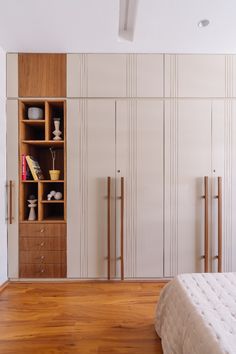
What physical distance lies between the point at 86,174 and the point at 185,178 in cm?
107

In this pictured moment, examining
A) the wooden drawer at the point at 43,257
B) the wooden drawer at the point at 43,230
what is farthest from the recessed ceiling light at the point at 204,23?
the wooden drawer at the point at 43,257

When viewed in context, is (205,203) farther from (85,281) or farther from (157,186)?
(85,281)

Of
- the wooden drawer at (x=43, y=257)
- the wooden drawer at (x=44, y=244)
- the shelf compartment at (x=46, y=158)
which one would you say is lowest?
the wooden drawer at (x=43, y=257)

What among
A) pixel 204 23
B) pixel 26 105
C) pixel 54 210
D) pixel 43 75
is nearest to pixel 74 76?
pixel 43 75

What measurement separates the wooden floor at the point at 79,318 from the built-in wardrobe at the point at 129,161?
7.4 inches

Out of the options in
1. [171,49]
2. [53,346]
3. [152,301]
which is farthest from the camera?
[171,49]

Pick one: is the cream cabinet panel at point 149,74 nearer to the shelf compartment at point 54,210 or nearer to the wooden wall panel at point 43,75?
the wooden wall panel at point 43,75

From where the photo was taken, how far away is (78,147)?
2.64m

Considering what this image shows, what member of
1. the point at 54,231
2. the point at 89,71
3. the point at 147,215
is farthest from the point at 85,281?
the point at 89,71

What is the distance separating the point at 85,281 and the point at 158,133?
1.79 metres

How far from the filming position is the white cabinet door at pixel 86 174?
264 centimetres

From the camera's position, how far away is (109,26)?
2195 mm

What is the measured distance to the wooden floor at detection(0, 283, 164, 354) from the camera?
1680 millimetres

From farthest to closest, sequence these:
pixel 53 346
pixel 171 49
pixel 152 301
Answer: pixel 171 49
pixel 152 301
pixel 53 346
